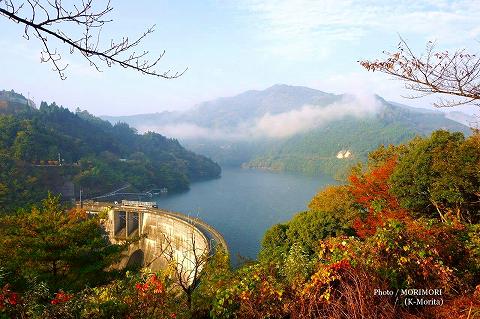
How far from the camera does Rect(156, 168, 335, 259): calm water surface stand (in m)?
34.7

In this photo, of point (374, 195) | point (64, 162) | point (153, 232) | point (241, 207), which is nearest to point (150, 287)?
point (374, 195)

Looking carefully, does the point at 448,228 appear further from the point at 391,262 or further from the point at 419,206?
the point at 419,206

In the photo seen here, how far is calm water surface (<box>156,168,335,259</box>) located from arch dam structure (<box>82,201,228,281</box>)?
110 inches

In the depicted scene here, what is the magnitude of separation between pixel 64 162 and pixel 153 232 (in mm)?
32882

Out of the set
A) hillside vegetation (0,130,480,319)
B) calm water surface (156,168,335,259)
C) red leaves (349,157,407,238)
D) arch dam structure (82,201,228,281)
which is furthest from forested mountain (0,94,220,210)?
hillside vegetation (0,130,480,319)

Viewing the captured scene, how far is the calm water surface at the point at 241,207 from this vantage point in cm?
3472

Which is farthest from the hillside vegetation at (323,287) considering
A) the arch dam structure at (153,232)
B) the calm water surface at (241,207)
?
the calm water surface at (241,207)

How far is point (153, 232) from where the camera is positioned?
2958 centimetres

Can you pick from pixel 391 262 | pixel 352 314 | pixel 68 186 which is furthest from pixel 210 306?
pixel 68 186

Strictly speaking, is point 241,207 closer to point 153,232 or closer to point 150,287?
point 153,232

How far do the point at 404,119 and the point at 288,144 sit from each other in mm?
67548

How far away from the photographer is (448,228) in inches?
268

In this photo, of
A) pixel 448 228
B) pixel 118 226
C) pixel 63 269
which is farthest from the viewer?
pixel 118 226

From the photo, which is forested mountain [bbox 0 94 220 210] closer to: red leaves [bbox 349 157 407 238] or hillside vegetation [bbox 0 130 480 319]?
red leaves [bbox 349 157 407 238]
